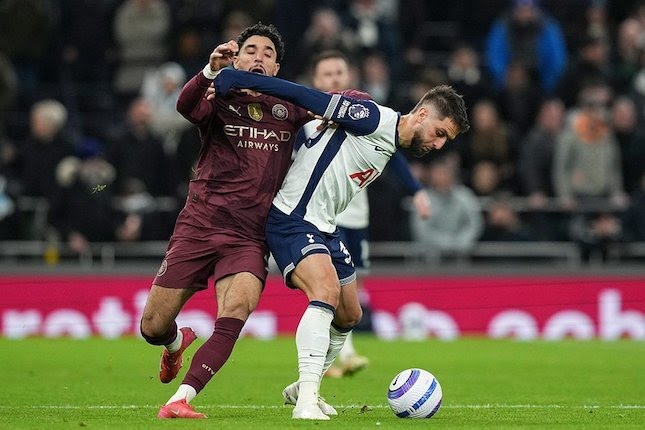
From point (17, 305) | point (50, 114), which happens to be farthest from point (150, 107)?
point (17, 305)

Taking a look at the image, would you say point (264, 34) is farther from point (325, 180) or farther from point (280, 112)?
point (325, 180)

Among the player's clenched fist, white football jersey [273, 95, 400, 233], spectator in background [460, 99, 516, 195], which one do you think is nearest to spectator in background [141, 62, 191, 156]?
spectator in background [460, 99, 516, 195]

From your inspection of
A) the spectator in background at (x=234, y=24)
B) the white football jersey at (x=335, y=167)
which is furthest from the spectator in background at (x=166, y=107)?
the white football jersey at (x=335, y=167)

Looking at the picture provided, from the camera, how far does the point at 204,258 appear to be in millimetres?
9070

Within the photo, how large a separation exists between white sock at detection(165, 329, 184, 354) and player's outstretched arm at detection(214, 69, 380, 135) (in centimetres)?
194

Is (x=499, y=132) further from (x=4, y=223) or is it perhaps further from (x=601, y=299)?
(x=4, y=223)

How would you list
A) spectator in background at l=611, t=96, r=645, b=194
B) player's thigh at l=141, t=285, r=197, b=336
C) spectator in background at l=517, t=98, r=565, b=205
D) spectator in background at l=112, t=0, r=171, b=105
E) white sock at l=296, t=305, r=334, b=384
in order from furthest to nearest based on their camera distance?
spectator in background at l=112, t=0, r=171, b=105, spectator in background at l=611, t=96, r=645, b=194, spectator in background at l=517, t=98, r=565, b=205, player's thigh at l=141, t=285, r=197, b=336, white sock at l=296, t=305, r=334, b=384

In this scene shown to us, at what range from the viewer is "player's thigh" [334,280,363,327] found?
9.22m

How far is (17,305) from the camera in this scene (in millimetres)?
18703

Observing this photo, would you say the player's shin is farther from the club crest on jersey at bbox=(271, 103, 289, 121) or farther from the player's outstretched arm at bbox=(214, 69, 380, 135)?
the club crest on jersey at bbox=(271, 103, 289, 121)

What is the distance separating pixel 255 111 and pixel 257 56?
0.35 metres

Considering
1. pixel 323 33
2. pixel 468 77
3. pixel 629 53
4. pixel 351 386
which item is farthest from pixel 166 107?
pixel 351 386

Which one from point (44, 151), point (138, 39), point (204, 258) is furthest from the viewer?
point (138, 39)

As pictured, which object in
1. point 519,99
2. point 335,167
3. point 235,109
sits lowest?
point 519,99
